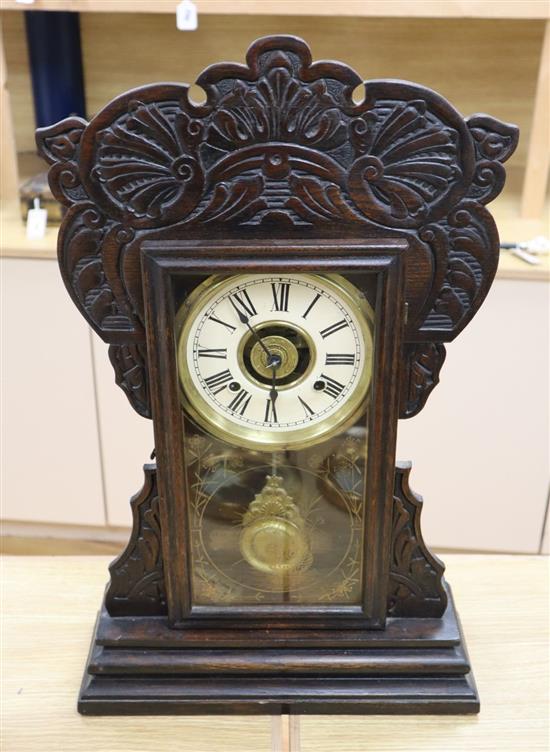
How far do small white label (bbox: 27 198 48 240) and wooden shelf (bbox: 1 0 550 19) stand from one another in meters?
0.38

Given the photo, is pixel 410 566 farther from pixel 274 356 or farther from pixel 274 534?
pixel 274 356

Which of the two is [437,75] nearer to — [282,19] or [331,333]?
[282,19]

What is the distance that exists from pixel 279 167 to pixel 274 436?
10.8 inches

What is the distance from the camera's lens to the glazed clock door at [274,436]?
→ 0.84 m

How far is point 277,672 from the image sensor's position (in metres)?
0.97

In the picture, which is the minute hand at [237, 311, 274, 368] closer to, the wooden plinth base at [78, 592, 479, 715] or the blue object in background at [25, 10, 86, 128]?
the wooden plinth base at [78, 592, 479, 715]

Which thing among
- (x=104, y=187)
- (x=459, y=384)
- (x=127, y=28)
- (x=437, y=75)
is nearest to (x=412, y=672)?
(x=104, y=187)

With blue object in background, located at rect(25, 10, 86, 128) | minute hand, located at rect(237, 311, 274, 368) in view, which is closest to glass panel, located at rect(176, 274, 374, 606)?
minute hand, located at rect(237, 311, 274, 368)

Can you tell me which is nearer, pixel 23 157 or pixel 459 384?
pixel 459 384

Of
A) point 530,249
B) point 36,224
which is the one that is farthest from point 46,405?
point 530,249

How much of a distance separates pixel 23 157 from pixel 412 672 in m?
1.66

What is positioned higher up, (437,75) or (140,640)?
(437,75)

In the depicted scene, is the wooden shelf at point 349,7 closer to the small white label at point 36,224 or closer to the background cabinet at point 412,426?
the small white label at point 36,224

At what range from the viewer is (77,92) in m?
2.00
